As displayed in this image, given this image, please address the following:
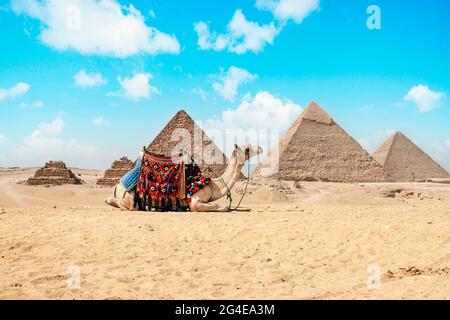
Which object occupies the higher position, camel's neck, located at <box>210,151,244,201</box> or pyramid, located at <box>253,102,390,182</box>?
pyramid, located at <box>253,102,390,182</box>

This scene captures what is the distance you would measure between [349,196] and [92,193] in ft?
35.1

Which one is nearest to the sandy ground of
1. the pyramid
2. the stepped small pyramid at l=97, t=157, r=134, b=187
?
the stepped small pyramid at l=97, t=157, r=134, b=187

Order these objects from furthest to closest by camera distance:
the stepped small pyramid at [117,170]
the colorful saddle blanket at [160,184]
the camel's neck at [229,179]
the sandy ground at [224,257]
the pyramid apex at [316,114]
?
1. the pyramid apex at [316,114]
2. the stepped small pyramid at [117,170]
3. the camel's neck at [229,179]
4. the colorful saddle blanket at [160,184]
5. the sandy ground at [224,257]

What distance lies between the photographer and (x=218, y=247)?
539 centimetres

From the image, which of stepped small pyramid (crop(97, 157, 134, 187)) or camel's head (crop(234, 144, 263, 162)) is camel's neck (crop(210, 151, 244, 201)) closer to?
camel's head (crop(234, 144, 263, 162))

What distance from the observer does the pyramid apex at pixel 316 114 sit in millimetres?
Answer: 51156

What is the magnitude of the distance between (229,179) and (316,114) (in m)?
44.3

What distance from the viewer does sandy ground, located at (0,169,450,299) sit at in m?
3.75

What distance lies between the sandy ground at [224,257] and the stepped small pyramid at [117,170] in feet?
60.4

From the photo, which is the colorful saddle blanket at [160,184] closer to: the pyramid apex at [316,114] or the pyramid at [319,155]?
the pyramid at [319,155]

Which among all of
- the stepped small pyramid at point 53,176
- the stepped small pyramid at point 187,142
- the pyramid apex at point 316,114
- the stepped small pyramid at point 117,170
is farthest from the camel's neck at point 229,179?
the pyramid apex at point 316,114

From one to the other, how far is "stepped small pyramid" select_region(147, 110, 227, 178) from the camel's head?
56.3 ft

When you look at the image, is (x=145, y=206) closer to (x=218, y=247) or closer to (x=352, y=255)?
(x=218, y=247)

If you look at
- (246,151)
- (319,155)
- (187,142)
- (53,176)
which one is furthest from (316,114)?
(246,151)
